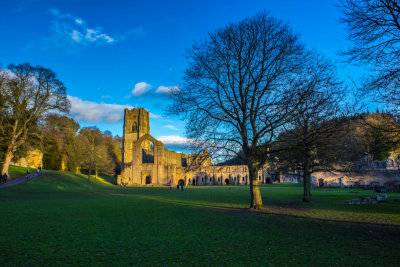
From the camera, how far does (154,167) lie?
53.3 m

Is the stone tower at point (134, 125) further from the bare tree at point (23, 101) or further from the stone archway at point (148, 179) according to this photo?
the bare tree at point (23, 101)

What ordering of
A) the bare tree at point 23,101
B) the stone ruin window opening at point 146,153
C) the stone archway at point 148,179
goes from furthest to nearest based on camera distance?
the stone ruin window opening at point 146,153, the stone archway at point 148,179, the bare tree at point 23,101

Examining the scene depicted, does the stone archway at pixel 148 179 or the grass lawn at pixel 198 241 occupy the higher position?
the grass lawn at pixel 198 241

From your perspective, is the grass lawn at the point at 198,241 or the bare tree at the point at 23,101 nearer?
the grass lawn at the point at 198,241

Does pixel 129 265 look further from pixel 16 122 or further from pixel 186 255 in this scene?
pixel 16 122

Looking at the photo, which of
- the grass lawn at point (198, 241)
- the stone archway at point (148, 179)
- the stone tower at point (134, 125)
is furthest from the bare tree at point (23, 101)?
the stone tower at point (134, 125)

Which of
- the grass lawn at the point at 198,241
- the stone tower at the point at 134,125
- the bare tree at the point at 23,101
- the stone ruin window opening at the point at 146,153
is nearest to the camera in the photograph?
the grass lawn at the point at 198,241

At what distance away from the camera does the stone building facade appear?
53.1m

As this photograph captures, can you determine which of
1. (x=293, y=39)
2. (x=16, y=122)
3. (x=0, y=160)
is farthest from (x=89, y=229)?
(x=0, y=160)

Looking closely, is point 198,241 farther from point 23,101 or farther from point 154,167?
point 154,167

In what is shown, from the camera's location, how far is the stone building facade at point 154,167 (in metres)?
53.1

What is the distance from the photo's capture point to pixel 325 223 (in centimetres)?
→ 917

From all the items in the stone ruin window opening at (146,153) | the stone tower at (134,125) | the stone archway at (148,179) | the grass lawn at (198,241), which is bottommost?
the stone archway at (148,179)

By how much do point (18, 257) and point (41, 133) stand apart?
80.6 ft
